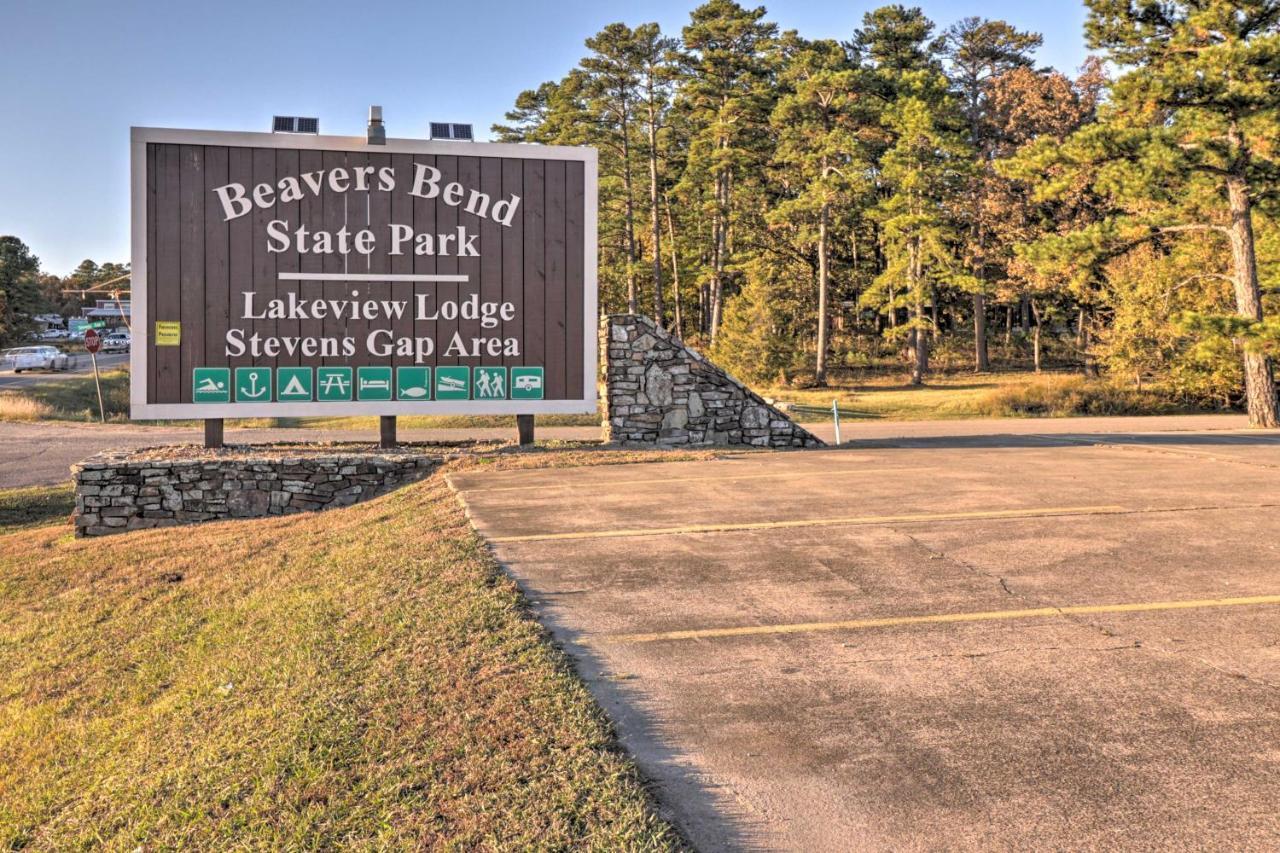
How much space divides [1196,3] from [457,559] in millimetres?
23220

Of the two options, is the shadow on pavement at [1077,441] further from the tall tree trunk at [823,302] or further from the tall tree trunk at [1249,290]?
the tall tree trunk at [823,302]

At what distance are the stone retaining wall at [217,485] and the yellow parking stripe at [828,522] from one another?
16.9ft

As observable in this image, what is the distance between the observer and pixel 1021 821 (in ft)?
11.4

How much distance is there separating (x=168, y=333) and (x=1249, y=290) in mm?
23435

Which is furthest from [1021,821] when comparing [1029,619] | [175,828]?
[175,828]

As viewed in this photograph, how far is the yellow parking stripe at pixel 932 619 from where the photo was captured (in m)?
5.60

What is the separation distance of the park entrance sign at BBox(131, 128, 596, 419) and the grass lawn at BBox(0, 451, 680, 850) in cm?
534

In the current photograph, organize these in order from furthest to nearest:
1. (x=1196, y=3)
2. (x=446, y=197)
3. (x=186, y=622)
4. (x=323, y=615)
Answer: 1. (x=1196, y=3)
2. (x=446, y=197)
3. (x=186, y=622)
4. (x=323, y=615)

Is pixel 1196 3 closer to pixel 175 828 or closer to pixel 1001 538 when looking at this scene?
pixel 1001 538

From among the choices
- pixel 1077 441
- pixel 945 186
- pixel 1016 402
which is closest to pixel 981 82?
pixel 945 186

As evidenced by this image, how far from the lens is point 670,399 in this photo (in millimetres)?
15578

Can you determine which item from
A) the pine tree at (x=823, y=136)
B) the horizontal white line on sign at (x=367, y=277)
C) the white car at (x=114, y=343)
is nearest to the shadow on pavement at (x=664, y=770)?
the horizontal white line on sign at (x=367, y=277)

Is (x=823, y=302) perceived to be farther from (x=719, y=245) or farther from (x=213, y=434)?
(x=213, y=434)

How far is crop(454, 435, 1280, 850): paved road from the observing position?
3578 millimetres
